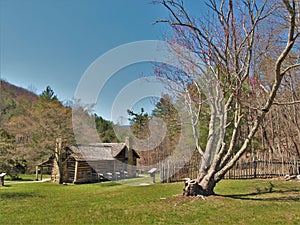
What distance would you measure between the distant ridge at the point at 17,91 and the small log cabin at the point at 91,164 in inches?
926

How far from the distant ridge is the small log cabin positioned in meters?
23.5

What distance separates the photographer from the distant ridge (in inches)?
1613

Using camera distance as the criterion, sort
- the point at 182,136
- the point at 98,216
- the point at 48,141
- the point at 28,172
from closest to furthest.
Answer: the point at 98,216
the point at 48,141
the point at 182,136
the point at 28,172

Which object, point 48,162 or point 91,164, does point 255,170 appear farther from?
point 48,162

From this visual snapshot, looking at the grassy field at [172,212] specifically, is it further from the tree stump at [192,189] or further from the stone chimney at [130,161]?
the stone chimney at [130,161]

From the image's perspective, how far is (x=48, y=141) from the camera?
18.2 metres

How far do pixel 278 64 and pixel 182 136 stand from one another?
14.3 metres

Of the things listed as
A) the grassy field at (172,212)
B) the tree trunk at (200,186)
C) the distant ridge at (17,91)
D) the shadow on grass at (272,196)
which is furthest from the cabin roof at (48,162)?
the distant ridge at (17,91)

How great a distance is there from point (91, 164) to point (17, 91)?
31.1m

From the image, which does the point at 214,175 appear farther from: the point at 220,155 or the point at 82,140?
the point at 82,140

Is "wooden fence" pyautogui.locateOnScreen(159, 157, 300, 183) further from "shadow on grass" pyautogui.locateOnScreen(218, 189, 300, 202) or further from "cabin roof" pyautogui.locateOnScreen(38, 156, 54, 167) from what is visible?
"cabin roof" pyautogui.locateOnScreen(38, 156, 54, 167)

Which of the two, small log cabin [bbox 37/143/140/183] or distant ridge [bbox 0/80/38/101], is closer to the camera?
small log cabin [bbox 37/143/140/183]

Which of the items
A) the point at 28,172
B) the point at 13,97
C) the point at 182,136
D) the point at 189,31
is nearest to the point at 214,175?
the point at 189,31

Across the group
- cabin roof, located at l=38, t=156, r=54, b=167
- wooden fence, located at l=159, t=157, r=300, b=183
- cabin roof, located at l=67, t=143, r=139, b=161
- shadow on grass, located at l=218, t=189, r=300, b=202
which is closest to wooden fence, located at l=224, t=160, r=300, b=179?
wooden fence, located at l=159, t=157, r=300, b=183
